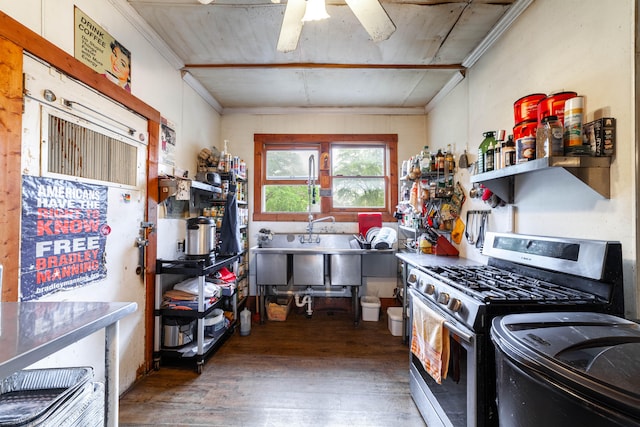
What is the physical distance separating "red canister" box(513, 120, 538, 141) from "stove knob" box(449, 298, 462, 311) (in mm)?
894

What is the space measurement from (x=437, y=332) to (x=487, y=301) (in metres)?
0.35

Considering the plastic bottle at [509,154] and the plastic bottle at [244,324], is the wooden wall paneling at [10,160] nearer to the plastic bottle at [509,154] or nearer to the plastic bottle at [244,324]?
the plastic bottle at [244,324]

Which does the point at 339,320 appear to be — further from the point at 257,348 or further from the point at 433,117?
the point at 433,117

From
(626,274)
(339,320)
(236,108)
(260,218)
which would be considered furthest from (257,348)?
(236,108)

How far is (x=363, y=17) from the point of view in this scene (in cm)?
124

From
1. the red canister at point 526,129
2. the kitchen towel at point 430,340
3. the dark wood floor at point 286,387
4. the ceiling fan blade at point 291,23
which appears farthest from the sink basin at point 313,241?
the ceiling fan blade at point 291,23

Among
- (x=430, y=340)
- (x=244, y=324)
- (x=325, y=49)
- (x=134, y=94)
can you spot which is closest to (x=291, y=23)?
(x=325, y=49)

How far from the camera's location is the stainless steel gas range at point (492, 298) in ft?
3.36

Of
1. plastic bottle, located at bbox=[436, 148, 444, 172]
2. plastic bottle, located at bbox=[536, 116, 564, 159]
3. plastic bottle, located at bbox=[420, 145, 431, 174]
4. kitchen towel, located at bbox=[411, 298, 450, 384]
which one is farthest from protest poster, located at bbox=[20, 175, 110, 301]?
plastic bottle, located at bbox=[436, 148, 444, 172]

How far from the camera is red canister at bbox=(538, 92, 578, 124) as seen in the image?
47.6 inches

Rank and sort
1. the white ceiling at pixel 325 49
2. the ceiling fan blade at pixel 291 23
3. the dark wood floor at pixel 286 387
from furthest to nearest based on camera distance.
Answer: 1. the white ceiling at pixel 325 49
2. the dark wood floor at pixel 286 387
3. the ceiling fan blade at pixel 291 23

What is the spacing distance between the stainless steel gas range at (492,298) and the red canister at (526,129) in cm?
54

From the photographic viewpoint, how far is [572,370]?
1.92 feet

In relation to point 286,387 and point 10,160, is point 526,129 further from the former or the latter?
point 10,160
